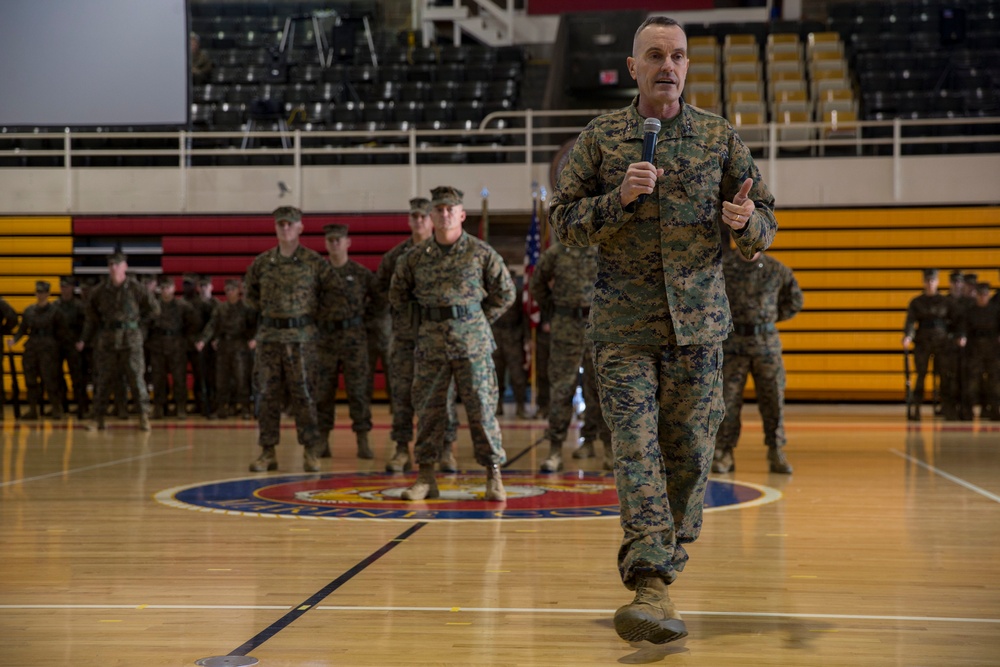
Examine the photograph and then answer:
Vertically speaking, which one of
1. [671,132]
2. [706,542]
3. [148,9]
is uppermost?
[148,9]

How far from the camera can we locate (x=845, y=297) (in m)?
15.4

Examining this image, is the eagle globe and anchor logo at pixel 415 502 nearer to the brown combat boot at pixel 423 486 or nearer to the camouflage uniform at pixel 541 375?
the brown combat boot at pixel 423 486

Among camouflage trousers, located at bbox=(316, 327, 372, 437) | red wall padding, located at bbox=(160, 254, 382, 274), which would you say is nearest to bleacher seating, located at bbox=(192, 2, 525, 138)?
red wall padding, located at bbox=(160, 254, 382, 274)

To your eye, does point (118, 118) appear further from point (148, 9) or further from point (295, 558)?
point (295, 558)

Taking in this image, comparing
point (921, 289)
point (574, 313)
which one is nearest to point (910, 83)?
point (921, 289)

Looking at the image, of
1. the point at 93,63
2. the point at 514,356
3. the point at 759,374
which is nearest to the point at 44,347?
the point at 514,356

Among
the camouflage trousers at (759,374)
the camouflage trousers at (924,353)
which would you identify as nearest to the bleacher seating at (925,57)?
the camouflage trousers at (924,353)

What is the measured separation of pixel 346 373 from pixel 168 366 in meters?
6.41

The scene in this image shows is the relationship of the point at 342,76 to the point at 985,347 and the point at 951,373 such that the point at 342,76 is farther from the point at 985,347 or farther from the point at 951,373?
the point at 985,347

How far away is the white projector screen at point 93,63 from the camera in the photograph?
709 centimetres

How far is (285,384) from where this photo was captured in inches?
307

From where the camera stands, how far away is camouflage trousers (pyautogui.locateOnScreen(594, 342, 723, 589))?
3178 millimetres

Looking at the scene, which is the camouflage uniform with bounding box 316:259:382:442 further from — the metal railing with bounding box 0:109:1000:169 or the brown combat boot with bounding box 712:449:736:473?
the metal railing with bounding box 0:109:1000:169

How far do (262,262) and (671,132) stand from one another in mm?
4737
